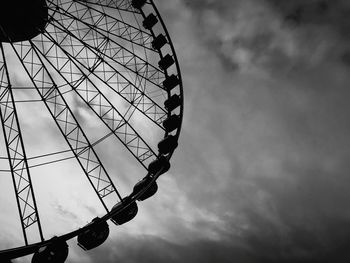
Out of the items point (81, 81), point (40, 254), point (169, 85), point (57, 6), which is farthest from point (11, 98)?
point (169, 85)

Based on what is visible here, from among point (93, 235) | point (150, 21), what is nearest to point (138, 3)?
point (150, 21)

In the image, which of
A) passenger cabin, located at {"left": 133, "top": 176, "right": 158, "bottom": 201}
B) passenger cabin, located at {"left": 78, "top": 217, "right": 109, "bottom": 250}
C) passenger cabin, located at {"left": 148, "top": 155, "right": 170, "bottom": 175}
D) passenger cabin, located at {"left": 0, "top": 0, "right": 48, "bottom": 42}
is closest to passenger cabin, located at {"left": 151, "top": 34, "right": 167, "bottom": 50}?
passenger cabin, located at {"left": 0, "top": 0, "right": 48, "bottom": 42}

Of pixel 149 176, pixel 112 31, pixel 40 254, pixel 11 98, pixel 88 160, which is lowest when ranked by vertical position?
pixel 40 254

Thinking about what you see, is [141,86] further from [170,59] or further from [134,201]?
[134,201]

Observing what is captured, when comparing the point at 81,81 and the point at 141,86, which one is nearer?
the point at 81,81

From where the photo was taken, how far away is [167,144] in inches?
687

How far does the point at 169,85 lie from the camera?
1847 cm

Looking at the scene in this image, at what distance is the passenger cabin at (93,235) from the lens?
484 inches

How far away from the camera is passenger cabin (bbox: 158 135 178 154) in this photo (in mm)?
17359

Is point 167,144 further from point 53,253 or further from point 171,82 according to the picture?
point 53,253

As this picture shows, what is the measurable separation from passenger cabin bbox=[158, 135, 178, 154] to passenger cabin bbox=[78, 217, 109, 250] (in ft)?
19.8

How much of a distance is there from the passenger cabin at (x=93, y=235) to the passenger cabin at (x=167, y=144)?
19.8ft

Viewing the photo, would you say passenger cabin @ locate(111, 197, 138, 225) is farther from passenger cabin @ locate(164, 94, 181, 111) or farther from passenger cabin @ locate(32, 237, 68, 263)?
passenger cabin @ locate(164, 94, 181, 111)

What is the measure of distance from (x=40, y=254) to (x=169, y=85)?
12059 millimetres
